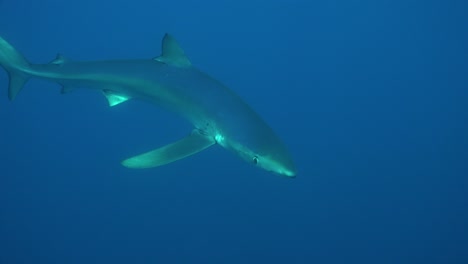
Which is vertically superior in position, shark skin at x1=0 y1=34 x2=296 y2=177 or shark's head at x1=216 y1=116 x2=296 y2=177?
shark skin at x1=0 y1=34 x2=296 y2=177

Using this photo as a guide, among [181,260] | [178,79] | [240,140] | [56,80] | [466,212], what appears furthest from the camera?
[466,212]

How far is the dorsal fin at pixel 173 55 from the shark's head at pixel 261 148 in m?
0.92

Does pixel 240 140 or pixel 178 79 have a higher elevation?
pixel 178 79

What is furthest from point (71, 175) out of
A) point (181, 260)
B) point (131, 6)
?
point (131, 6)

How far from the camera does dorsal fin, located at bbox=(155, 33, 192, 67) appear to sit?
12.3ft

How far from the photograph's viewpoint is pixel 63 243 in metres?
8.12

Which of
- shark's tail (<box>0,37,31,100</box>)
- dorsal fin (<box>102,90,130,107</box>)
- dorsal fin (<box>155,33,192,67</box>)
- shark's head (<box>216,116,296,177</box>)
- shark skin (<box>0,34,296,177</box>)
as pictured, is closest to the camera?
shark's head (<box>216,116,296,177</box>)

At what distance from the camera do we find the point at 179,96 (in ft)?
12.3

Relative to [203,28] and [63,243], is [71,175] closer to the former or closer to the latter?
[63,243]

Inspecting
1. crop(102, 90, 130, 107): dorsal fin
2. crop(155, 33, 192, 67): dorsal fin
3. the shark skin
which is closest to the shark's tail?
the shark skin

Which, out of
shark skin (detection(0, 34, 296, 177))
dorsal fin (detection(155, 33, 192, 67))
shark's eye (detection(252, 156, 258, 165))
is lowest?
shark's eye (detection(252, 156, 258, 165))

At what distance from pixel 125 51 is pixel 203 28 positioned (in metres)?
2.21

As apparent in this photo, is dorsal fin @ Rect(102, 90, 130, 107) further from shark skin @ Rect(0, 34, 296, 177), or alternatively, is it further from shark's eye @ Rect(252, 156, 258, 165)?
shark's eye @ Rect(252, 156, 258, 165)

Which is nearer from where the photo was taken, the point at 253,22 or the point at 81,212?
the point at 81,212
